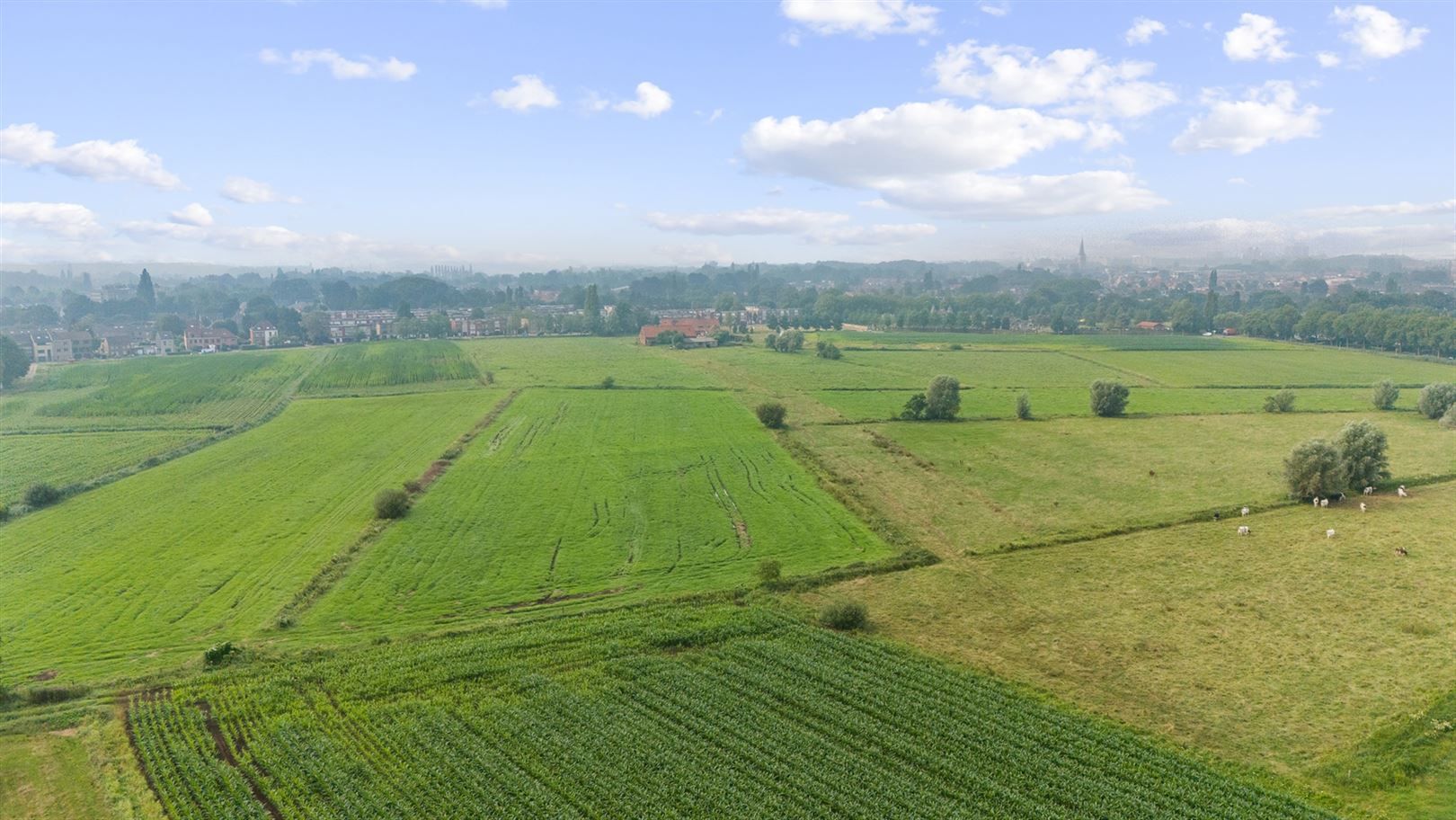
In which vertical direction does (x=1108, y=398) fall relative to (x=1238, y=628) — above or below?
above

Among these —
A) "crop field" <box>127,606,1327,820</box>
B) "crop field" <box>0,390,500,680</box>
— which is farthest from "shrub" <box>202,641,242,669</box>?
"crop field" <box>0,390,500,680</box>

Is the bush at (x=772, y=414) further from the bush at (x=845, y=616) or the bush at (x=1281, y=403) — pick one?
the bush at (x=1281, y=403)

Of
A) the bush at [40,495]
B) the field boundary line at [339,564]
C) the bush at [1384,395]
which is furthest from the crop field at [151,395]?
the bush at [1384,395]

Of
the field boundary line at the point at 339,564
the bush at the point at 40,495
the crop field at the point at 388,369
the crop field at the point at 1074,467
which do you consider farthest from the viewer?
the crop field at the point at 388,369

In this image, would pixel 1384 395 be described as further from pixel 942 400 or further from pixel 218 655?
pixel 218 655

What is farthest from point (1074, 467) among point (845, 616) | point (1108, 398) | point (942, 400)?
point (845, 616)

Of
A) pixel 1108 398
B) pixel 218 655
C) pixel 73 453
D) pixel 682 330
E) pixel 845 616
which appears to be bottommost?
pixel 218 655
